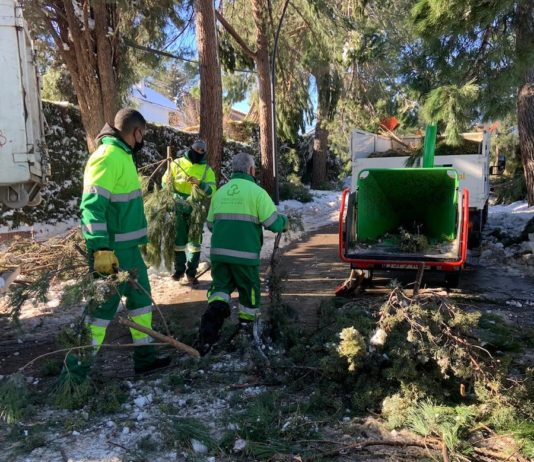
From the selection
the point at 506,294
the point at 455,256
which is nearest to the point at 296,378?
the point at 455,256

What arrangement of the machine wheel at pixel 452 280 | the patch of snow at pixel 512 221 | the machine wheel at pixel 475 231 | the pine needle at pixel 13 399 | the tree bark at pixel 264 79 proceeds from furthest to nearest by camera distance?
the tree bark at pixel 264 79 < the patch of snow at pixel 512 221 < the machine wheel at pixel 475 231 < the machine wheel at pixel 452 280 < the pine needle at pixel 13 399

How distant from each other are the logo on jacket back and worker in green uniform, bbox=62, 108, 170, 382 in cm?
81

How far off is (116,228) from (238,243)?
102 cm

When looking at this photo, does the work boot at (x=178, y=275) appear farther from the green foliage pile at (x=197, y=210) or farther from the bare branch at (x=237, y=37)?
the bare branch at (x=237, y=37)

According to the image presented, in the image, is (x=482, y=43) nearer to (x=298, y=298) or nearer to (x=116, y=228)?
(x=298, y=298)

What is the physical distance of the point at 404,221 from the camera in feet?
23.7

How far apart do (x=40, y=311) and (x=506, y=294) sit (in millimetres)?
5457

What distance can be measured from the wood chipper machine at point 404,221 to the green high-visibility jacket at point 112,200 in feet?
9.26

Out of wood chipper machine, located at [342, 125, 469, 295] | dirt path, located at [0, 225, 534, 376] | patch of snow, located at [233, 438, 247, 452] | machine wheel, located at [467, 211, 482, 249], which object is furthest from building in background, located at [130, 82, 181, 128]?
patch of snow, located at [233, 438, 247, 452]

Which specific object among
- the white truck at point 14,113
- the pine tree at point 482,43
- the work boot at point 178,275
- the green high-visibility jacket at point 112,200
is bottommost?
the work boot at point 178,275

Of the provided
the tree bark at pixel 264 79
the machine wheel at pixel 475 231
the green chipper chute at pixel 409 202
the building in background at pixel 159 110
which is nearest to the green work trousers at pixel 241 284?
the green chipper chute at pixel 409 202

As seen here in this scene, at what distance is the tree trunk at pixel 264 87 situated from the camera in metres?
13.6

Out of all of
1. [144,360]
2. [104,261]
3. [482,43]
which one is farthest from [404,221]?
[104,261]

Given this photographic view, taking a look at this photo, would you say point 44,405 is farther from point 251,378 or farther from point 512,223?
point 512,223
